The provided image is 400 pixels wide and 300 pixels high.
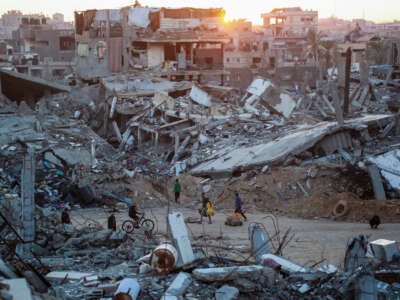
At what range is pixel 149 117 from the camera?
2438cm

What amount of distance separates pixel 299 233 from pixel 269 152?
5.74 metres

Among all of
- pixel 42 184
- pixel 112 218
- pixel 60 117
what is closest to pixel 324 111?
pixel 60 117

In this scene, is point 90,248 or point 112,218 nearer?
point 90,248

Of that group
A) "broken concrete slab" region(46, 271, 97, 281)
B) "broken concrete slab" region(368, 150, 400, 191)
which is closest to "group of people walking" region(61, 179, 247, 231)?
"broken concrete slab" region(46, 271, 97, 281)

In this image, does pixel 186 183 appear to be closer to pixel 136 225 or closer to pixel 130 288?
pixel 136 225

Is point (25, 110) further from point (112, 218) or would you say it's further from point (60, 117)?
point (112, 218)

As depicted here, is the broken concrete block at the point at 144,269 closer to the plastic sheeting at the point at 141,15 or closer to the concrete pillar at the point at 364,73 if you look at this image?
the concrete pillar at the point at 364,73

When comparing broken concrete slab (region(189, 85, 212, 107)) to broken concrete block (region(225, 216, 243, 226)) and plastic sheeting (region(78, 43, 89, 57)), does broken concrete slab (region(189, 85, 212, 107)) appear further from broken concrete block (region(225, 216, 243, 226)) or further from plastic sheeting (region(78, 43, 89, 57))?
plastic sheeting (region(78, 43, 89, 57))

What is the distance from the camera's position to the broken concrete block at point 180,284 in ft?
21.4

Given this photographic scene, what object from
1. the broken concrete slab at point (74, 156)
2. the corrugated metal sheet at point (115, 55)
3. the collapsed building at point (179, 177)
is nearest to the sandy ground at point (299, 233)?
the collapsed building at point (179, 177)

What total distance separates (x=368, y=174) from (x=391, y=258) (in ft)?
24.0

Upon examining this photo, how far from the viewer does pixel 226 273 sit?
676 centimetres

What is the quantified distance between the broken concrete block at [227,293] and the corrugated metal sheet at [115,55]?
32.2 m

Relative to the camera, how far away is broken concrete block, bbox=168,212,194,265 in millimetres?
7516
